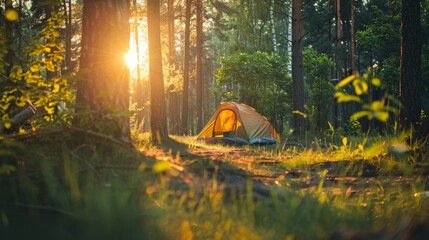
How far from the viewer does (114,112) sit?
3.47 meters

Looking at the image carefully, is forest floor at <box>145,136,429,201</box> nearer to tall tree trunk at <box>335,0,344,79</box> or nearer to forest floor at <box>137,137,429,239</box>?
forest floor at <box>137,137,429,239</box>

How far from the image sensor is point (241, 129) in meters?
15.3

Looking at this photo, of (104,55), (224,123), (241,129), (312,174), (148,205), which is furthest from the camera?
(224,123)

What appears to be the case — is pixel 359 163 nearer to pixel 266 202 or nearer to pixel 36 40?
pixel 266 202

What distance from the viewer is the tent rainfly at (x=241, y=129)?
14.9m

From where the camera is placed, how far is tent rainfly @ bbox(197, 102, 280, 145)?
48.9 feet

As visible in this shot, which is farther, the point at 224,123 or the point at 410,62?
the point at 224,123

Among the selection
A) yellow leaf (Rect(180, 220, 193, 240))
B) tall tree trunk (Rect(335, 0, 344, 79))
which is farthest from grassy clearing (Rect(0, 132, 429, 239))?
tall tree trunk (Rect(335, 0, 344, 79))

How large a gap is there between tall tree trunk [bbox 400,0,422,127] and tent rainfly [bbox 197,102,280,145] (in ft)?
24.1

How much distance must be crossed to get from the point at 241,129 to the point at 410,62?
840 cm

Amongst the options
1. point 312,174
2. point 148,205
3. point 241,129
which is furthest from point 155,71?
point 148,205

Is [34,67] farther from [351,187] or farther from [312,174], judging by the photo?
[312,174]

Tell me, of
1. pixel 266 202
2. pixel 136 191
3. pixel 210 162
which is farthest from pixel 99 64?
pixel 266 202

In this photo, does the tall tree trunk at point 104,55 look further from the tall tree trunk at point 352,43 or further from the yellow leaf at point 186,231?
the tall tree trunk at point 352,43
